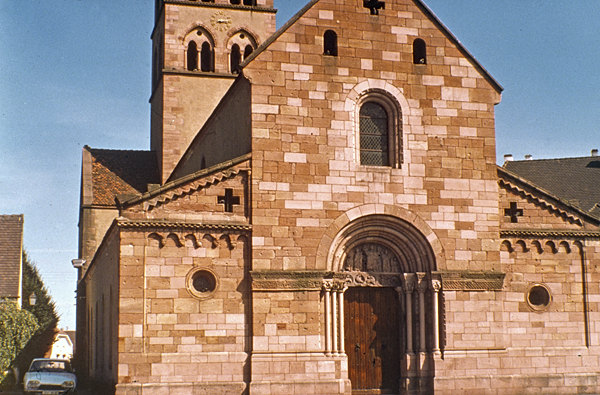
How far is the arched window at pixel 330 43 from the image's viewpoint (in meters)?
22.5

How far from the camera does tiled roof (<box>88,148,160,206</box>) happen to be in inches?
1497

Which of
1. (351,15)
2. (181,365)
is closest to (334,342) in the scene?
(181,365)

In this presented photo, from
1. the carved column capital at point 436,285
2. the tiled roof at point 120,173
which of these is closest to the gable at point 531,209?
the carved column capital at point 436,285

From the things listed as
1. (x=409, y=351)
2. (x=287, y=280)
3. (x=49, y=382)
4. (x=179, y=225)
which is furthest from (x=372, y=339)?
(x=49, y=382)

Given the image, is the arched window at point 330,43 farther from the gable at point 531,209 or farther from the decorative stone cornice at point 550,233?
the decorative stone cornice at point 550,233

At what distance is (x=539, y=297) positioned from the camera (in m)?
23.1

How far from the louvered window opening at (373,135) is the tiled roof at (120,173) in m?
18.0

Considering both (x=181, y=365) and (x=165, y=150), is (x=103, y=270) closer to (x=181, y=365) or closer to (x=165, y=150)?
(x=181, y=365)

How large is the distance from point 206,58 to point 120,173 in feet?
23.7

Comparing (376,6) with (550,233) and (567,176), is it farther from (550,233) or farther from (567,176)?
(567,176)

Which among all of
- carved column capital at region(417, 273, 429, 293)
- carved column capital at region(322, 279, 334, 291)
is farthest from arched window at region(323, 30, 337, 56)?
carved column capital at region(417, 273, 429, 293)

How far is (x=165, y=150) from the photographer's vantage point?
38.0 meters

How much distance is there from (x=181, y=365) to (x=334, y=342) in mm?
4084

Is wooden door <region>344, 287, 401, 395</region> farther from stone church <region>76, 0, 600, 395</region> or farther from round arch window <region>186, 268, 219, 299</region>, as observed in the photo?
round arch window <region>186, 268, 219, 299</region>
